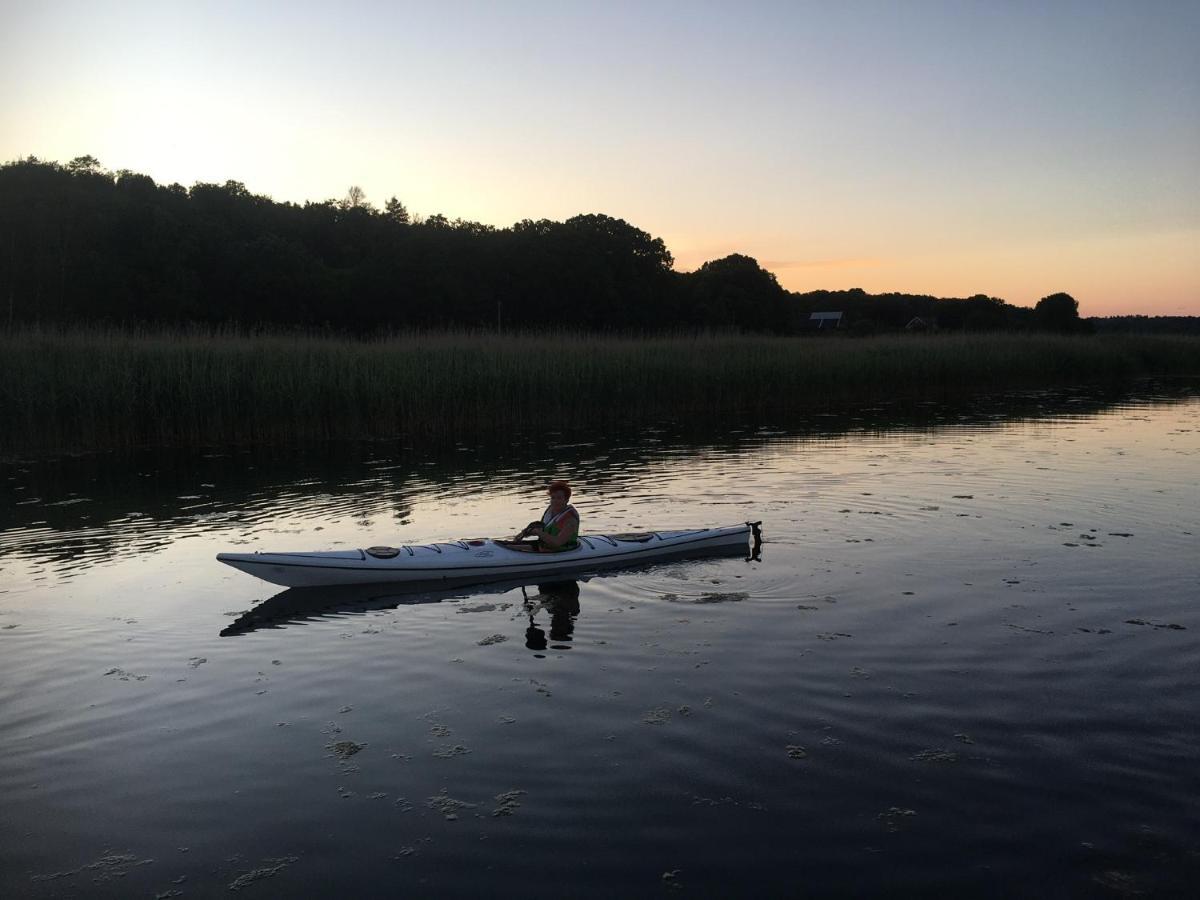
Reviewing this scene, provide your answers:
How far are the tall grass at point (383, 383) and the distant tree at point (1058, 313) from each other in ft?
111

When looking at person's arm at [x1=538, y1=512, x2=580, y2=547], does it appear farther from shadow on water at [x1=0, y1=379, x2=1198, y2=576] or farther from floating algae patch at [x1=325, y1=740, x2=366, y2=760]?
floating algae patch at [x1=325, y1=740, x2=366, y2=760]

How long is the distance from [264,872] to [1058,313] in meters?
62.5

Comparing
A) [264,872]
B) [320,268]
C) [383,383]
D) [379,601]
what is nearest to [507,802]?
[264,872]

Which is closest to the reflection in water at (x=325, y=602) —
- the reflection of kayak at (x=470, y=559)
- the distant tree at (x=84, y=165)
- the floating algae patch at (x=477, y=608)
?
the reflection of kayak at (x=470, y=559)

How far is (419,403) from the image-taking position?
1967 cm

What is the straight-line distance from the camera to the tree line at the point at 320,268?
3500 centimetres

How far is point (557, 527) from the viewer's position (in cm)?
891

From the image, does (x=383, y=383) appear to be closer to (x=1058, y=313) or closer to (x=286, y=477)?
(x=286, y=477)

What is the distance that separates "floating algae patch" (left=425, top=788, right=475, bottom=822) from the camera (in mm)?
4525

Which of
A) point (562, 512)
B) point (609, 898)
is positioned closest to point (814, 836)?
point (609, 898)

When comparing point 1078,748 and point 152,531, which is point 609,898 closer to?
point 1078,748

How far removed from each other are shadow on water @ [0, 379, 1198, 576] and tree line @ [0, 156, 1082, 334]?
8948 millimetres

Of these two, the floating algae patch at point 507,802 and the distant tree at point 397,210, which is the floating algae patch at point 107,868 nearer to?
the floating algae patch at point 507,802

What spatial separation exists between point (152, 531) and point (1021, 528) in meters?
9.77
